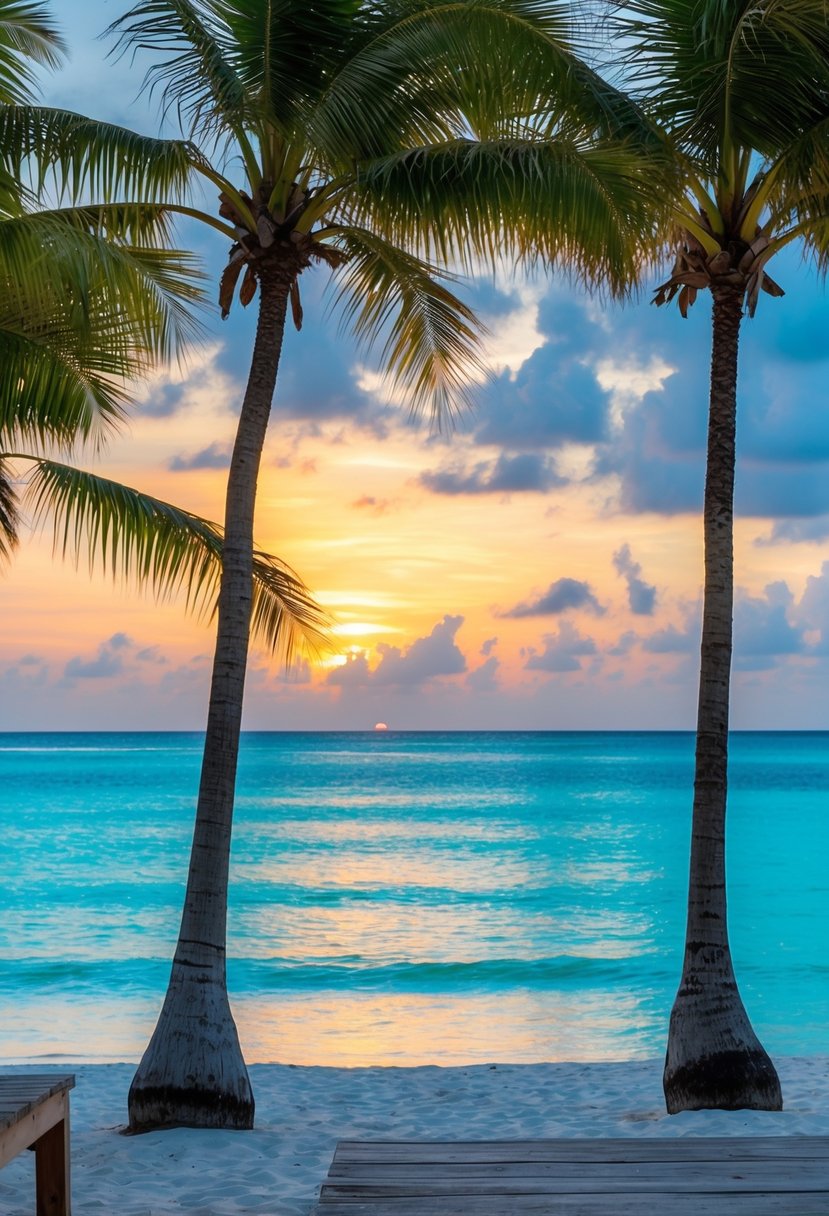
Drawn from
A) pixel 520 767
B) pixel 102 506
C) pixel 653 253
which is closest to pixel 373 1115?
pixel 102 506

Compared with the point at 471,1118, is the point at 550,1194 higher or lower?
higher

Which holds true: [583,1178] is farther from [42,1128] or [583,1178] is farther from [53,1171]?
[53,1171]

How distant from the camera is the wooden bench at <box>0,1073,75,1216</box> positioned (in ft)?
12.5

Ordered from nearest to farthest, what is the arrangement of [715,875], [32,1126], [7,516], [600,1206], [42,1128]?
[600,1206], [32,1126], [42,1128], [715,875], [7,516]

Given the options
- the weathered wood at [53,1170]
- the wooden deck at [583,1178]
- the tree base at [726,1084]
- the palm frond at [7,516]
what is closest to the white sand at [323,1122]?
the tree base at [726,1084]

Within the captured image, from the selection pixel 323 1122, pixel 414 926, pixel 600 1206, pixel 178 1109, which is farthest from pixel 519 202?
pixel 414 926

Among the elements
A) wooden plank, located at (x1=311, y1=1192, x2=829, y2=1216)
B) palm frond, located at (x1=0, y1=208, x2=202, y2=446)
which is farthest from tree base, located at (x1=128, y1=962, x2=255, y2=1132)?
A: palm frond, located at (x1=0, y1=208, x2=202, y2=446)

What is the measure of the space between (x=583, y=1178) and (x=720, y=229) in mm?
6015

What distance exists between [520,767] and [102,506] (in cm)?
8031

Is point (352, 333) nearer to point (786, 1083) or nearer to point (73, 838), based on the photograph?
point (786, 1083)

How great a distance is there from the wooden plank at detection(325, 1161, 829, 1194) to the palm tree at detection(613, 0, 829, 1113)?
11.7ft

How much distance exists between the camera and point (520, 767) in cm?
8681

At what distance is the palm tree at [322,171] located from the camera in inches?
252

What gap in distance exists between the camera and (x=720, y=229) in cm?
745
